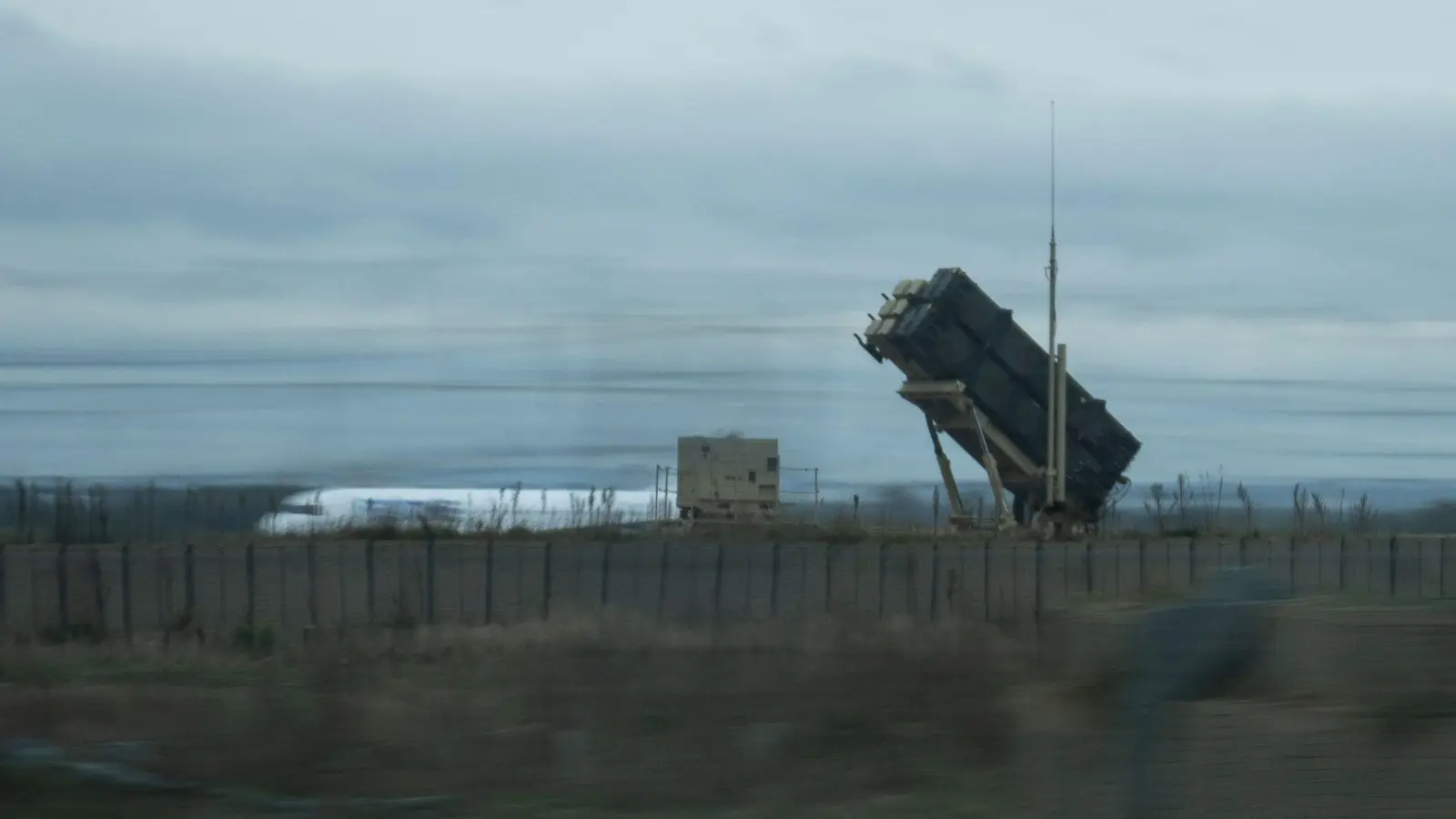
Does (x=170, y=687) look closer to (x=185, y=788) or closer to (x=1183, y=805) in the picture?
(x=185, y=788)

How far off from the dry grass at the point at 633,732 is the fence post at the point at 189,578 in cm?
1344

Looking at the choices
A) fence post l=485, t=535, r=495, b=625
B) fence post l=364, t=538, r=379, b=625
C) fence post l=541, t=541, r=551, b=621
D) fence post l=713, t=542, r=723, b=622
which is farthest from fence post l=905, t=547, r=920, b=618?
fence post l=364, t=538, r=379, b=625

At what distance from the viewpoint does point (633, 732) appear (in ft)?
25.0

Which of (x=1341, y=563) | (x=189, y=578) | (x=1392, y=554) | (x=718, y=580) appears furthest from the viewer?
(x=1392, y=554)

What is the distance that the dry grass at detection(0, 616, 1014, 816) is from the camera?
716 centimetres

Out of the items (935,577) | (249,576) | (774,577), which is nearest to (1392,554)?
(935,577)

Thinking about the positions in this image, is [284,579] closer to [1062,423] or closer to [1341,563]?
[1062,423]

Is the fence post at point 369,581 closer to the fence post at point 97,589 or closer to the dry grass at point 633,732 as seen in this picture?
the fence post at point 97,589

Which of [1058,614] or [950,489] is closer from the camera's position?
[1058,614]

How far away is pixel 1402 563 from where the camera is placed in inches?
1067

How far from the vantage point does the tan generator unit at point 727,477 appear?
31.1 m

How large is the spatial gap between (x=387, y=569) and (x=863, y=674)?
15.5 metres

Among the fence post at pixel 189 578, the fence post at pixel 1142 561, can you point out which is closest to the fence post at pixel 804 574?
the fence post at pixel 1142 561

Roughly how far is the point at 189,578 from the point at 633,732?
53.3 ft
